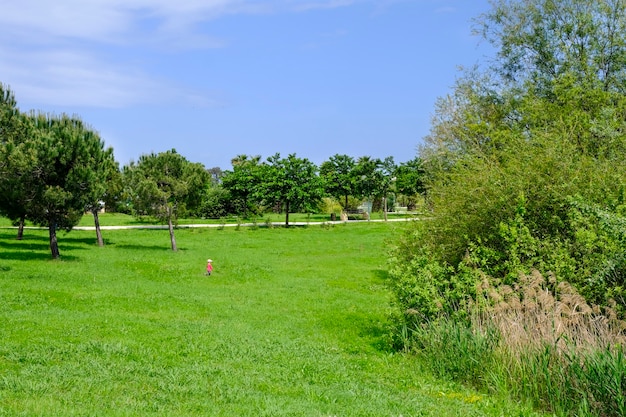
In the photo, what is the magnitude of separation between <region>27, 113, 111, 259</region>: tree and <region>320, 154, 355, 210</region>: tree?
1259 inches

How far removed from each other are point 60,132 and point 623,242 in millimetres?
21388

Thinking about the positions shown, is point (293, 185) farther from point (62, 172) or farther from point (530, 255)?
point (530, 255)

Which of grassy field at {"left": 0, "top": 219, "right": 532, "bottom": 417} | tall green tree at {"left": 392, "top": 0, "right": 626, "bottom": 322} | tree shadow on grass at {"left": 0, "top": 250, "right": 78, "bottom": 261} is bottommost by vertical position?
grassy field at {"left": 0, "top": 219, "right": 532, "bottom": 417}

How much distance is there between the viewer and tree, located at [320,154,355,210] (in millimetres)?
57406

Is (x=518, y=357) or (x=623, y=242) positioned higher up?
(x=623, y=242)

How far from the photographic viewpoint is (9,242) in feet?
98.2

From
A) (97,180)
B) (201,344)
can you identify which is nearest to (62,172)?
(97,180)

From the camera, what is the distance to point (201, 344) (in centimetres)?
1134

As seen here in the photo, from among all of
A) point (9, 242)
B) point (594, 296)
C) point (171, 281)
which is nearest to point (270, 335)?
point (594, 296)

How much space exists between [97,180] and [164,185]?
7.26 metres

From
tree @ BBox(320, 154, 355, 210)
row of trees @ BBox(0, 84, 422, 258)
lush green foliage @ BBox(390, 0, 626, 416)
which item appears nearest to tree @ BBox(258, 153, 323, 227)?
Answer: row of trees @ BBox(0, 84, 422, 258)

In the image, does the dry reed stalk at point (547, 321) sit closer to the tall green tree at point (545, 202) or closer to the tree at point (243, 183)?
the tall green tree at point (545, 202)

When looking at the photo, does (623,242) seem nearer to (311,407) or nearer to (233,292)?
(311,407)

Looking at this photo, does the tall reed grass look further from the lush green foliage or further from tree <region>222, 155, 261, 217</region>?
tree <region>222, 155, 261, 217</region>
